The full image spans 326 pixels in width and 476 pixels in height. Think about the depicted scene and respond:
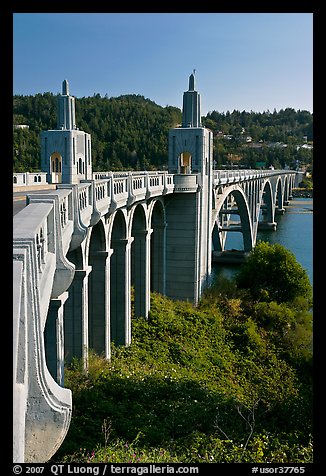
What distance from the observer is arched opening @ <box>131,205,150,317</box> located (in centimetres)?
2133

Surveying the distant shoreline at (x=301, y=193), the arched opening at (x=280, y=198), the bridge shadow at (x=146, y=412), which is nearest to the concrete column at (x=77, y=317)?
the bridge shadow at (x=146, y=412)

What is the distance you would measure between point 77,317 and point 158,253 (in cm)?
1348

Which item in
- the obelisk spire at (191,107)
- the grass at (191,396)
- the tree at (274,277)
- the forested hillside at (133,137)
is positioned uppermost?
the forested hillside at (133,137)

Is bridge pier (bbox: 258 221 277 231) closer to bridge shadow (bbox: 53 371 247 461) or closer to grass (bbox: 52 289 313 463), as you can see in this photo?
grass (bbox: 52 289 313 463)

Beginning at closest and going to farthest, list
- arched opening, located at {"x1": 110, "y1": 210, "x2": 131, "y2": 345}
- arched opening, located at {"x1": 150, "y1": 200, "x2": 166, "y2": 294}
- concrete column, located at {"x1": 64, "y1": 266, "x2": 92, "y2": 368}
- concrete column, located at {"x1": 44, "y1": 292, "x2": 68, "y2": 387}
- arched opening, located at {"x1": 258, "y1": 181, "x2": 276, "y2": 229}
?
1. concrete column, located at {"x1": 44, "y1": 292, "x2": 68, "y2": 387}
2. concrete column, located at {"x1": 64, "y1": 266, "x2": 92, "y2": 368}
3. arched opening, located at {"x1": 110, "y1": 210, "x2": 131, "y2": 345}
4. arched opening, located at {"x1": 150, "y1": 200, "x2": 166, "y2": 294}
5. arched opening, located at {"x1": 258, "y1": 181, "x2": 276, "y2": 229}

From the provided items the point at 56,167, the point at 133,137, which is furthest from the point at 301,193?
the point at 56,167

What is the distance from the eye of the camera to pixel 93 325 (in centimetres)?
1602

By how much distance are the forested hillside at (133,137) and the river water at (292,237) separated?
11229 mm

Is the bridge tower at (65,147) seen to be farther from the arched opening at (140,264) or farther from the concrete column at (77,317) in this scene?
the concrete column at (77,317)

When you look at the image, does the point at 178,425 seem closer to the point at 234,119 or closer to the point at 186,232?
the point at 186,232

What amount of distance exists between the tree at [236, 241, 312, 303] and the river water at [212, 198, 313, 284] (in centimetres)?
593

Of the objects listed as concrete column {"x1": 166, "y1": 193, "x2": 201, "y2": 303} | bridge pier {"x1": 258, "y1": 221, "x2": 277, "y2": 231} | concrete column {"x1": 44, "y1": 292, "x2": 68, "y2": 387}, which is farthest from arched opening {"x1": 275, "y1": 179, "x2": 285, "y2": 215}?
concrete column {"x1": 44, "y1": 292, "x2": 68, "y2": 387}

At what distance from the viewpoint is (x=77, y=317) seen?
13.3 metres

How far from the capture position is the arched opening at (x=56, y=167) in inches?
996
